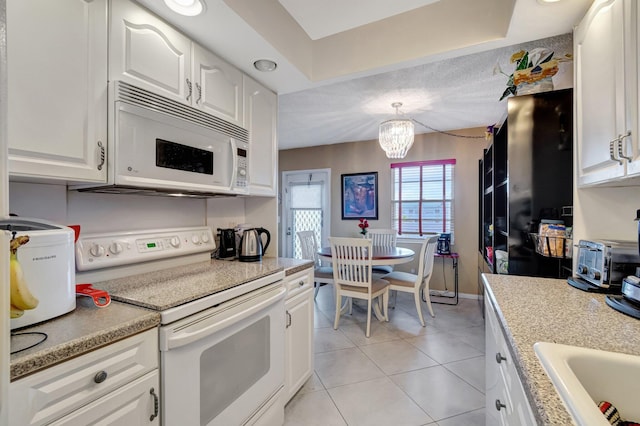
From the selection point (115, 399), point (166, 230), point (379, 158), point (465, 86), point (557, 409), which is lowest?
point (115, 399)

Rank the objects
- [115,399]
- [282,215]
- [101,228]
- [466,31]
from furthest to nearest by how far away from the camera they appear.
Result: 1. [282,215]
2. [466,31]
3. [101,228]
4. [115,399]

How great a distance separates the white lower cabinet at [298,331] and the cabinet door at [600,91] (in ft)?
5.12

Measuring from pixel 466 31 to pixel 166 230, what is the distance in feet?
6.75

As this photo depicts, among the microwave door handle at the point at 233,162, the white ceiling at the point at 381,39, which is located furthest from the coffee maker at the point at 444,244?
the microwave door handle at the point at 233,162

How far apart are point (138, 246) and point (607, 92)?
A: 2.18 meters

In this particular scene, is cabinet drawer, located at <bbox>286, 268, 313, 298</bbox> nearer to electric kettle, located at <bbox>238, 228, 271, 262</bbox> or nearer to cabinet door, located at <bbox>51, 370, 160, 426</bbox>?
electric kettle, located at <bbox>238, 228, 271, 262</bbox>

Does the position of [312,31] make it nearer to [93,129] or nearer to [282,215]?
[93,129]

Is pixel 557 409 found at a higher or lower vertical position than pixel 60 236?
lower

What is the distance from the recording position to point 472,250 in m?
3.88

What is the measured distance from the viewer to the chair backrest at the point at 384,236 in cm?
404

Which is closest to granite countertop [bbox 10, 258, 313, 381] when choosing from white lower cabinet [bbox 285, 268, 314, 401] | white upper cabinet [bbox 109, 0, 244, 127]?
white lower cabinet [bbox 285, 268, 314, 401]

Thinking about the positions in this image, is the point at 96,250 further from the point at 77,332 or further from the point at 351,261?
the point at 351,261

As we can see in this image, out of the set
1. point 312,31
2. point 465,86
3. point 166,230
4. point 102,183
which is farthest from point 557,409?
point 465,86

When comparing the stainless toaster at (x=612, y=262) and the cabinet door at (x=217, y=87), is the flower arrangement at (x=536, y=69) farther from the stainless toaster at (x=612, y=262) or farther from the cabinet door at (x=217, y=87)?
the cabinet door at (x=217, y=87)
